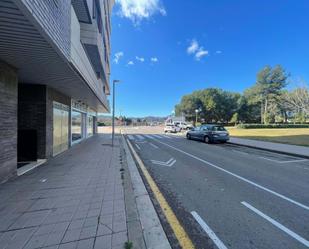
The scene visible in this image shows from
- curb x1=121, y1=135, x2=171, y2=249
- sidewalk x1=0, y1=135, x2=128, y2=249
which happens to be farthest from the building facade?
curb x1=121, y1=135, x2=171, y2=249

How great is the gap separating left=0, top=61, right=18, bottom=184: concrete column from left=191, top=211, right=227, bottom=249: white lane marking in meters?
5.01

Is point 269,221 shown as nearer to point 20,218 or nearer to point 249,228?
point 249,228

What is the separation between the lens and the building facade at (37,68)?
3.35m

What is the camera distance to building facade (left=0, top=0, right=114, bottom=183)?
11.0 ft

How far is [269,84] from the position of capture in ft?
186

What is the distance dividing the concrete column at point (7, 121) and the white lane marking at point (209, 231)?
197 inches

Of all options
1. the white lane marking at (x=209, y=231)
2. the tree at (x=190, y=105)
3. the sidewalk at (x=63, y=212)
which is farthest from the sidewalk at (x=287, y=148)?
the tree at (x=190, y=105)

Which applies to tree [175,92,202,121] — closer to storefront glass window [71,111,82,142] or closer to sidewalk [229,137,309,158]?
sidewalk [229,137,309,158]

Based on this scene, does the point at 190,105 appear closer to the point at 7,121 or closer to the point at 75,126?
the point at 75,126

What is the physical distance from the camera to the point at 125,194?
4504mm

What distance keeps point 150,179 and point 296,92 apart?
38.7 meters

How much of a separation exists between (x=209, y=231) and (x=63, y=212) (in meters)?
2.61

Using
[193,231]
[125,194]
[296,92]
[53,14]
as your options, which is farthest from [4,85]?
[296,92]

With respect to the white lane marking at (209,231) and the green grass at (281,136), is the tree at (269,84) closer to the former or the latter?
the green grass at (281,136)
